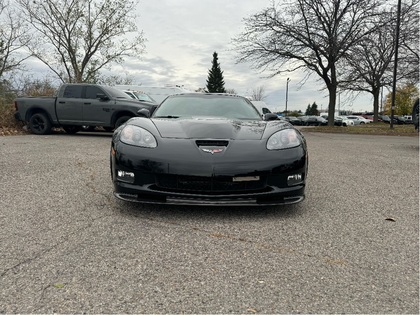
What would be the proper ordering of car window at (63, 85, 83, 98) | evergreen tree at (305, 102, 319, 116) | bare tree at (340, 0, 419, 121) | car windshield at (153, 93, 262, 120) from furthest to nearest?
evergreen tree at (305, 102, 319, 116) → bare tree at (340, 0, 419, 121) → car window at (63, 85, 83, 98) → car windshield at (153, 93, 262, 120)

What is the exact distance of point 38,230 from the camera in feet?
8.87

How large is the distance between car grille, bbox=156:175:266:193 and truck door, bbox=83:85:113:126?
7.90 metres

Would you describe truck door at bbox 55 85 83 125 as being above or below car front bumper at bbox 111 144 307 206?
above

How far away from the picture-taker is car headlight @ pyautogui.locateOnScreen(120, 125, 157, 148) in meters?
3.13

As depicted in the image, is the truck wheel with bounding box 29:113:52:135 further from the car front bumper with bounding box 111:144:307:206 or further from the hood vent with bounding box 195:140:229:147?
the hood vent with bounding box 195:140:229:147

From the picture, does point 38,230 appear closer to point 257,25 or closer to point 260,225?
point 260,225

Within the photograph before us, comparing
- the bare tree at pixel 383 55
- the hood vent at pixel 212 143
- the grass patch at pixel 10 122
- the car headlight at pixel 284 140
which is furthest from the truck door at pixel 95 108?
the bare tree at pixel 383 55

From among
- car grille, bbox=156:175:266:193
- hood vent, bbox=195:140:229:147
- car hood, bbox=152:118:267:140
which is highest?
car hood, bbox=152:118:267:140

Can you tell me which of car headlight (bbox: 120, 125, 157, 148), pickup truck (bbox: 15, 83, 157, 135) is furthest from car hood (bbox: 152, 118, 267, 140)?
pickup truck (bbox: 15, 83, 157, 135)

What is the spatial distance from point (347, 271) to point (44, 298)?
5.81ft

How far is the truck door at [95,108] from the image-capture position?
10305 millimetres

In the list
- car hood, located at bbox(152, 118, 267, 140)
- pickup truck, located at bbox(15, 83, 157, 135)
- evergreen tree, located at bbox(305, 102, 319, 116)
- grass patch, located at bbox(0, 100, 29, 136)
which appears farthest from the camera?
evergreen tree, located at bbox(305, 102, 319, 116)

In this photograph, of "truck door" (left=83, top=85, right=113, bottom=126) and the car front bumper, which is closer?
the car front bumper

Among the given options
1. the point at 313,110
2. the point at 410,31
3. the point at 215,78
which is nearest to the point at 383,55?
the point at 410,31
